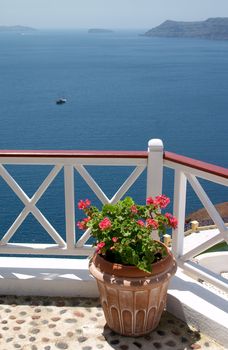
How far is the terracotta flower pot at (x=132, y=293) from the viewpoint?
7.59 ft

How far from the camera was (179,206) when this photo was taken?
2760 mm

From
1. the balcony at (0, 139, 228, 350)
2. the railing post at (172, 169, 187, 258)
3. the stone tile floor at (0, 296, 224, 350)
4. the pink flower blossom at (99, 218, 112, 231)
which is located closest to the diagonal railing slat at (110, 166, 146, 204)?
the balcony at (0, 139, 228, 350)

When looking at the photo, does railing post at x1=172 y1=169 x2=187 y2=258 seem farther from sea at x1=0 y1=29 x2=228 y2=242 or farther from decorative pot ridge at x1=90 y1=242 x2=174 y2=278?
sea at x1=0 y1=29 x2=228 y2=242

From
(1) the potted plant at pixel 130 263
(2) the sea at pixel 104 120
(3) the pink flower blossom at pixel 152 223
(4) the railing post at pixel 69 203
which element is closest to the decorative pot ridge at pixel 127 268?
(1) the potted plant at pixel 130 263

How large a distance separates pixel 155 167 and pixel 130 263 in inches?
28.1

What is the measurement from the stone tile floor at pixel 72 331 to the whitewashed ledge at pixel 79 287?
0.24 ft

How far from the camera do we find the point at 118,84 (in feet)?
248

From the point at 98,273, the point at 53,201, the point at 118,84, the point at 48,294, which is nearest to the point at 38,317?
the point at 48,294

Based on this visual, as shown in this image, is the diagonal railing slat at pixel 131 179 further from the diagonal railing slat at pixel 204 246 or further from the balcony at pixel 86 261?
the diagonal railing slat at pixel 204 246

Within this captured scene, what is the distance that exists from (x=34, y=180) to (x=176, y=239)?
32.0 meters

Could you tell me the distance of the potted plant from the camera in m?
2.30

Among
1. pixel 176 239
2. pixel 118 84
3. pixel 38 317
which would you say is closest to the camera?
pixel 38 317

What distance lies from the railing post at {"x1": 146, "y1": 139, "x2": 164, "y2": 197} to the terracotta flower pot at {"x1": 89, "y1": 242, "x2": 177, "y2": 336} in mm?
519

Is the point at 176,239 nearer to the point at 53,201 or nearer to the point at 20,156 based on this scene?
the point at 20,156
